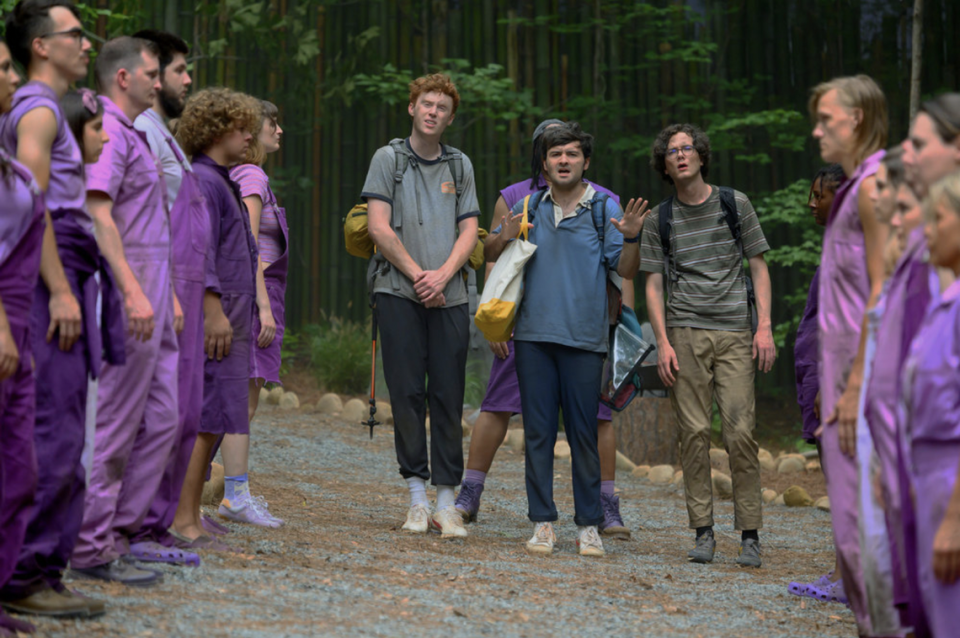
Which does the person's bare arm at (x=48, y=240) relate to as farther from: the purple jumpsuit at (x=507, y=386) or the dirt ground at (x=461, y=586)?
the purple jumpsuit at (x=507, y=386)

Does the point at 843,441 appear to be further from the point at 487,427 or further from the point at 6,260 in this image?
the point at 487,427

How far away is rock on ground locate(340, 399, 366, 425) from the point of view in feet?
32.8

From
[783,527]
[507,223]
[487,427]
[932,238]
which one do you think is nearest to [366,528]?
[487,427]

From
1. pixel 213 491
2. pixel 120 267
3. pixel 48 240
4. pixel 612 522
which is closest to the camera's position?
pixel 48 240

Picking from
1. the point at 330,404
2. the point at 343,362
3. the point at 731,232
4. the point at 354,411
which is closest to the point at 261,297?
the point at 731,232

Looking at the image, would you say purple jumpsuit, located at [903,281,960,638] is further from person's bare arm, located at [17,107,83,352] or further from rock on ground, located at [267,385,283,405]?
rock on ground, located at [267,385,283,405]

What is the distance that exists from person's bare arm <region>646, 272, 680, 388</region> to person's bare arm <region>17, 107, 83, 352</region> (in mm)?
2513

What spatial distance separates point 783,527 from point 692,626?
2.93 meters

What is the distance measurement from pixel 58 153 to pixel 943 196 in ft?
7.34

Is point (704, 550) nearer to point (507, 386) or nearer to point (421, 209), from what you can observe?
point (507, 386)

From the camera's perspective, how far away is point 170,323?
3584mm

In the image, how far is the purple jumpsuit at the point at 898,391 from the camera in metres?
2.47

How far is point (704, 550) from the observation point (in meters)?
4.71

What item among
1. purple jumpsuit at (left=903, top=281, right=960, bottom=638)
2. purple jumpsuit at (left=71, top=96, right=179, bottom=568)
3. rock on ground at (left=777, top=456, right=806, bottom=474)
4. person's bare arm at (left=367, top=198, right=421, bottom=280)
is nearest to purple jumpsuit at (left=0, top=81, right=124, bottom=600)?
purple jumpsuit at (left=71, top=96, right=179, bottom=568)
